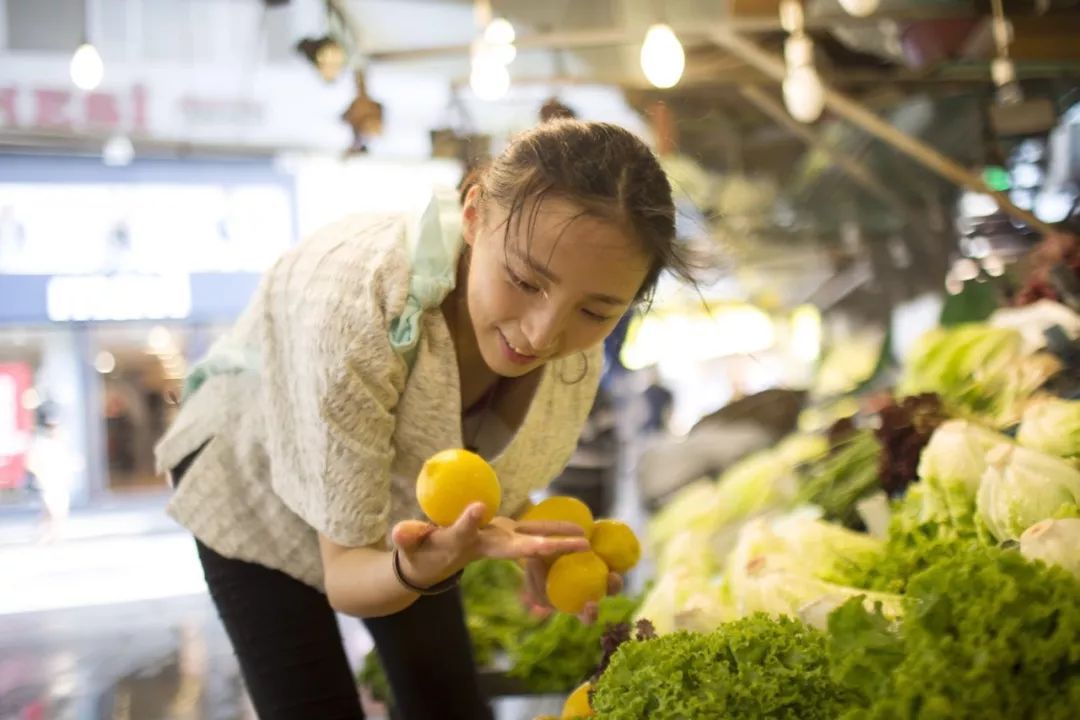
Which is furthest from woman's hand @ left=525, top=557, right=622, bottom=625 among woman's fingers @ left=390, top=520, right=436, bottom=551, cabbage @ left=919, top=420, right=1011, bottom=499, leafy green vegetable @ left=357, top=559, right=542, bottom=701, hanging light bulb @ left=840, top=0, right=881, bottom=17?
hanging light bulb @ left=840, top=0, right=881, bottom=17

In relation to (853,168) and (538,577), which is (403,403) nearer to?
(538,577)

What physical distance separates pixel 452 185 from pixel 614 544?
620mm

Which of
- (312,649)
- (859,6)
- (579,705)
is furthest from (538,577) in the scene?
(859,6)

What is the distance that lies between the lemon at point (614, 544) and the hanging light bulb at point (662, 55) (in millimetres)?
2154

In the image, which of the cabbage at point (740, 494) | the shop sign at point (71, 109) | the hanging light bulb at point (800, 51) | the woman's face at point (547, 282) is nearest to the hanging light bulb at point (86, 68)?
the hanging light bulb at point (800, 51)

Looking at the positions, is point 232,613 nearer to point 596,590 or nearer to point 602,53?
point 596,590

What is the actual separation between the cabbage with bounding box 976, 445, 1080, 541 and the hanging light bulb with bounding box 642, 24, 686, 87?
187cm

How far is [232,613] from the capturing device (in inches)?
64.0

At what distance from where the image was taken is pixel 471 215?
1.32 metres

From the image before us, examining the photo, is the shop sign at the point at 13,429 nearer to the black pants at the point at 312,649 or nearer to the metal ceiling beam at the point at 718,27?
the metal ceiling beam at the point at 718,27

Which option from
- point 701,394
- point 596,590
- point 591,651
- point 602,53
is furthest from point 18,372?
point 596,590

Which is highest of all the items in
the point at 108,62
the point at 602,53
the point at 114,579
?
the point at 108,62

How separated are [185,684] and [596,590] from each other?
3360mm

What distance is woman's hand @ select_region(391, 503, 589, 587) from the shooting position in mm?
1112
